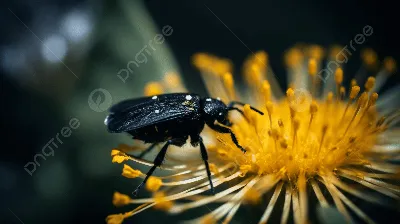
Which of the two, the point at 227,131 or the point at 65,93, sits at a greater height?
the point at 65,93

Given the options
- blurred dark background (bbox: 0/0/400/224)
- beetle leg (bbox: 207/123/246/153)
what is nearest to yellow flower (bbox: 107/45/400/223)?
beetle leg (bbox: 207/123/246/153)

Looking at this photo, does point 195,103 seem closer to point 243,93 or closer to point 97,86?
point 97,86

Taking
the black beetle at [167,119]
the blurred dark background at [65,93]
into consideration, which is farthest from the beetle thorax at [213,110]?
the blurred dark background at [65,93]

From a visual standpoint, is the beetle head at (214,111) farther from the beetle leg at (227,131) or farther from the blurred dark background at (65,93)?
the blurred dark background at (65,93)

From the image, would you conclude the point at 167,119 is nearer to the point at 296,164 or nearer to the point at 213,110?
the point at 213,110

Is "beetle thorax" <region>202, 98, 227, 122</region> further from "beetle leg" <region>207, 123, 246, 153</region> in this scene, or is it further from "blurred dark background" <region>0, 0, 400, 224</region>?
"blurred dark background" <region>0, 0, 400, 224</region>

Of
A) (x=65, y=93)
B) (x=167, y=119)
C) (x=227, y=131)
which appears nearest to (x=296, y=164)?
(x=227, y=131)

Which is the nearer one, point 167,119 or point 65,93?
point 167,119

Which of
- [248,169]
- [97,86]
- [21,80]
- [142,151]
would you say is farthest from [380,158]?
[21,80]
